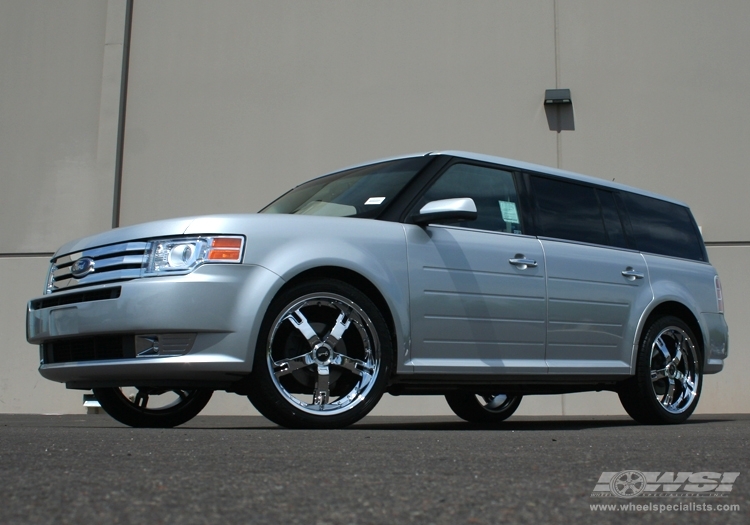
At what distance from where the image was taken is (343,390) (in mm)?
4988

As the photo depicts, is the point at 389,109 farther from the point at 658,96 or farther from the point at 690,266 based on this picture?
the point at 690,266

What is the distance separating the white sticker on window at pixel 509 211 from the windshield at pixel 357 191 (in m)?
0.60

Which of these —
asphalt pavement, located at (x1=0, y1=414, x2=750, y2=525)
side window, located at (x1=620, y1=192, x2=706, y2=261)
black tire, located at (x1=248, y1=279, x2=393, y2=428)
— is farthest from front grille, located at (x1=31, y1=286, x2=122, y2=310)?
side window, located at (x1=620, y1=192, x2=706, y2=261)

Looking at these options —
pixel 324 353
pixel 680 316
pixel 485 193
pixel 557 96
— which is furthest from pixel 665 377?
pixel 557 96

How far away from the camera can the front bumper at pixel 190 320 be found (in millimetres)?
4617

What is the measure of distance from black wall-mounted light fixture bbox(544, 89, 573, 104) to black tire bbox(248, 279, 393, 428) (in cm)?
735

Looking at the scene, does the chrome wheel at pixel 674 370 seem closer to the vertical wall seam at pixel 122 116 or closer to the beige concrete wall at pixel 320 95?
the beige concrete wall at pixel 320 95

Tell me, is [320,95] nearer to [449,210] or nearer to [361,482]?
[449,210]

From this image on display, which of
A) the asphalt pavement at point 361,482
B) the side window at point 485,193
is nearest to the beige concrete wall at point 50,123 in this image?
the side window at point 485,193

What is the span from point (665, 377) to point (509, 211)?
184cm

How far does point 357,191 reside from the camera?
5.84 meters

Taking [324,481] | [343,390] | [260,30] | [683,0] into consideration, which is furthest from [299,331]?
[683,0]

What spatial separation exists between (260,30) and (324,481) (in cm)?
1070

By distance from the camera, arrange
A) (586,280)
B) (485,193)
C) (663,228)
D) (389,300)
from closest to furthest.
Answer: (389,300), (485,193), (586,280), (663,228)
